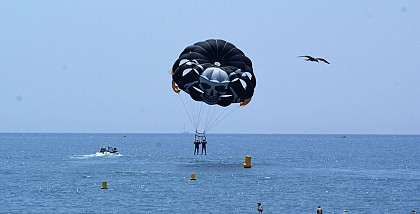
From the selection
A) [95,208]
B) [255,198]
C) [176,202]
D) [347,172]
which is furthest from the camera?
[347,172]

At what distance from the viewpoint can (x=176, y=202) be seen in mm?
61000

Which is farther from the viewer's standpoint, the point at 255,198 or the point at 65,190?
the point at 65,190

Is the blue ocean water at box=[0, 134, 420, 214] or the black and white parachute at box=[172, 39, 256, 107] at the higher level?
the black and white parachute at box=[172, 39, 256, 107]

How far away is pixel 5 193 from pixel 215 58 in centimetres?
2538

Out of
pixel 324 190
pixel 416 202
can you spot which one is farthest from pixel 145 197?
pixel 416 202

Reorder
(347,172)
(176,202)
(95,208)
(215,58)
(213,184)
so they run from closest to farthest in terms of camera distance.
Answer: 1. (95,208)
2. (176,202)
3. (215,58)
4. (213,184)
5. (347,172)

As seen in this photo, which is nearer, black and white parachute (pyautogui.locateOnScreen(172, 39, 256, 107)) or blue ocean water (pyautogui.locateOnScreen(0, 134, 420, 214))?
blue ocean water (pyautogui.locateOnScreen(0, 134, 420, 214))

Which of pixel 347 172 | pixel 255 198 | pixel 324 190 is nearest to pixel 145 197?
pixel 255 198

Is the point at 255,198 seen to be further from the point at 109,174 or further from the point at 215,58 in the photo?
the point at 109,174

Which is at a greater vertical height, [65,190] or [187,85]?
[187,85]

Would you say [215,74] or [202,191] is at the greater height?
[215,74]

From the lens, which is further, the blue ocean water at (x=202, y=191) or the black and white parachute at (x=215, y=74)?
the black and white parachute at (x=215, y=74)

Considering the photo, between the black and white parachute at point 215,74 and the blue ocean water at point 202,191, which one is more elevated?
the black and white parachute at point 215,74

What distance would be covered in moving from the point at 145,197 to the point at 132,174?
2565cm
